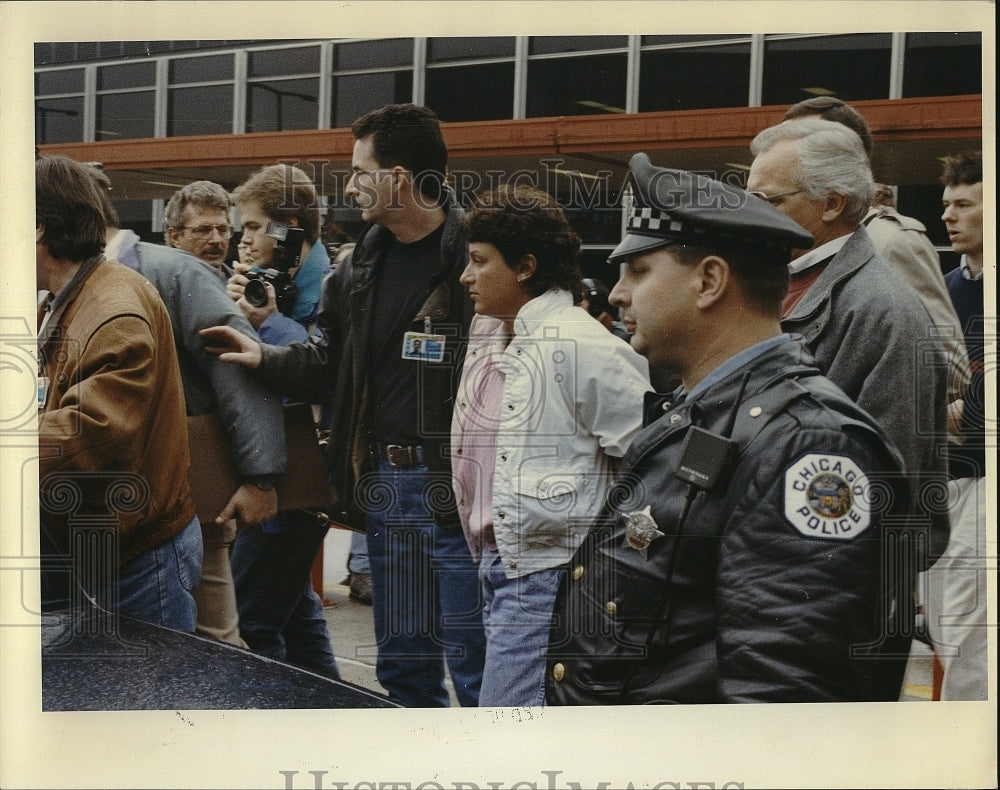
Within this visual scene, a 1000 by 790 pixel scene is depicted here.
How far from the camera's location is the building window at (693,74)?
14.1 ft

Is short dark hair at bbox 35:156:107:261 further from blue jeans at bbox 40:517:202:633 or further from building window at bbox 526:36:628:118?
building window at bbox 526:36:628:118

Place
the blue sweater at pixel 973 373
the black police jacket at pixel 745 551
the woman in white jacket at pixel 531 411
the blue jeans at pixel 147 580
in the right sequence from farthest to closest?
1. the blue jeans at pixel 147 580
2. the blue sweater at pixel 973 373
3. the woman in white jacket at pixel 531 411
4. the black police jacket at pixel 745 551

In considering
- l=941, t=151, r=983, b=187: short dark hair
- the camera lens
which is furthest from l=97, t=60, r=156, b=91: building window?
l=941, t=151, r=983, b=187: short dark hair

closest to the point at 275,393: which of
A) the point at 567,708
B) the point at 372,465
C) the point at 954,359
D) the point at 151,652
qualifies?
the point at 372,465

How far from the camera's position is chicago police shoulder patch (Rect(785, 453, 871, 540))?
3863 millimetres

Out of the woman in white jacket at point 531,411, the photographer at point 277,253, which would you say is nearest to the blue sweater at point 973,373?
the woman in white jacket at point 531,411

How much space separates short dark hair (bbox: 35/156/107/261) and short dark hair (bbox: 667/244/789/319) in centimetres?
205

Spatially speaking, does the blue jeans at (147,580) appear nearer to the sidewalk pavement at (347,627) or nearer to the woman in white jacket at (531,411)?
the sidewalk pavement at (347,627)

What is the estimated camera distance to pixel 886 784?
175 inches

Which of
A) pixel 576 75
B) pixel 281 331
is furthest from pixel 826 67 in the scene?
pixel 281 331

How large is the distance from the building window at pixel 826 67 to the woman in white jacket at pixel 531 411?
0.88 metres

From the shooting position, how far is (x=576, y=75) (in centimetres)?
433

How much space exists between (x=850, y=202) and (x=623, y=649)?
66.6 inches

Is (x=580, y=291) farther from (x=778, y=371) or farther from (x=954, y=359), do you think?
(x=954, y=359)
